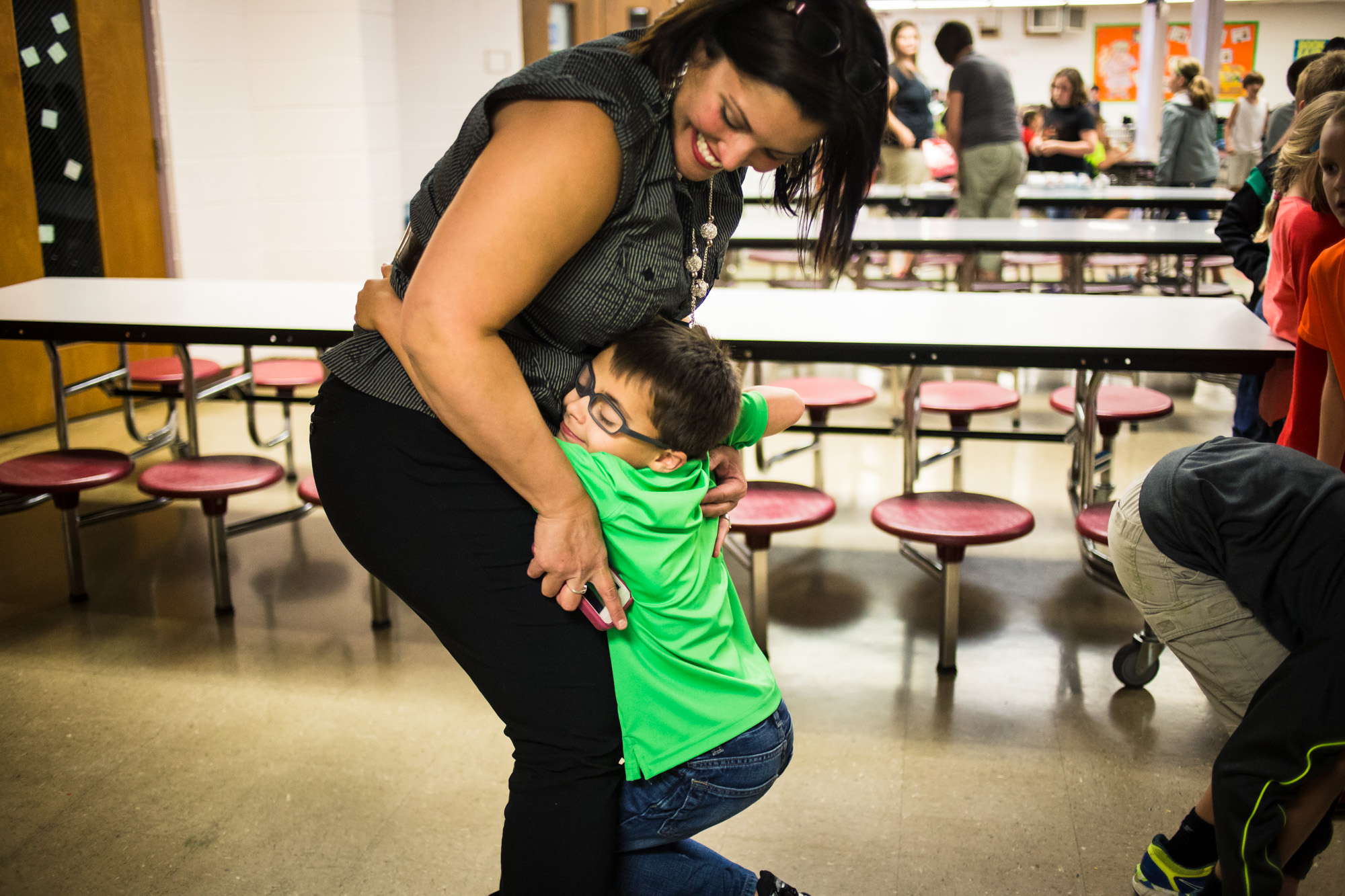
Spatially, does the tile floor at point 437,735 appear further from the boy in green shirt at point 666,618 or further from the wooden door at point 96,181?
the wooden door at point 96,181

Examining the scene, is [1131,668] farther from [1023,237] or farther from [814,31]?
[1023,237]

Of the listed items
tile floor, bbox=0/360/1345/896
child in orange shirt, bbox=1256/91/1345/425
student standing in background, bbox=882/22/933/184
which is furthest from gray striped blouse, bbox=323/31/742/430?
student standing in background, bbox=882/22/933/184

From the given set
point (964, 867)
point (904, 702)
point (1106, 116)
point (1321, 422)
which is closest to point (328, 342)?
point (904, 702)

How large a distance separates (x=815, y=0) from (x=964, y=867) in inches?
54.9

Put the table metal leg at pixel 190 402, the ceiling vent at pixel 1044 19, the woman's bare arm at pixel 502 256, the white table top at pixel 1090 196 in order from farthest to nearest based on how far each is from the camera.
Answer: the ceiling vent at pixel 1044 19 < the white table top at pixel 1090 196 < the table metal leg at pixel 190 402 < the woman's bare arm at pixel 502 256

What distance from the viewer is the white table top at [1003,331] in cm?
237

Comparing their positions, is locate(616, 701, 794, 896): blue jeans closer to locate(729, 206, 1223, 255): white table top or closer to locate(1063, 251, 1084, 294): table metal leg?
locate(729, 206, 1223, 255): white table top

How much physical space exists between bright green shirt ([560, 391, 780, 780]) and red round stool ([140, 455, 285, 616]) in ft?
5.96

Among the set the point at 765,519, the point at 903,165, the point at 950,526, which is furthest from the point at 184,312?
the point at 903,165

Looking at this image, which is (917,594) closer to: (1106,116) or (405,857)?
(405,857)

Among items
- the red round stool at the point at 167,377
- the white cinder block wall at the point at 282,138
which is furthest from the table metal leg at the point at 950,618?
the white cinder block wall at the point at 282,138

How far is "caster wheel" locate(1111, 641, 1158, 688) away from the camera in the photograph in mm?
2432

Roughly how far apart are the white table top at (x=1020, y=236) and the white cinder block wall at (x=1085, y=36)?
11.2 metres

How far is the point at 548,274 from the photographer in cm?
101
